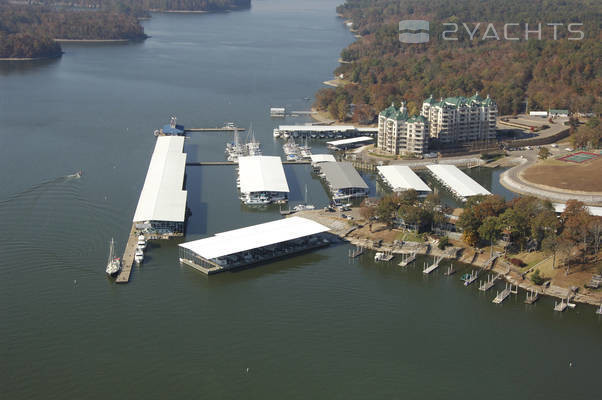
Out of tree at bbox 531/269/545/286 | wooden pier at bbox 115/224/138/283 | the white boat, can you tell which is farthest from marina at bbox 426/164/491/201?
the white boat

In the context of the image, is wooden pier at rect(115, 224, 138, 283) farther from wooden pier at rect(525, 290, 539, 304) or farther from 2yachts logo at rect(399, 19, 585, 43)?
2yachts logo at rect(399, 19, 585, 43)

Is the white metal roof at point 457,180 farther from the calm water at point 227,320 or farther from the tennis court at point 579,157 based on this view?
the tennis court at point 579,157

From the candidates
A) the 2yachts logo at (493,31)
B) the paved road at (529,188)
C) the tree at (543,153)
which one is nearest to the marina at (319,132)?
the paved road at (529,188)

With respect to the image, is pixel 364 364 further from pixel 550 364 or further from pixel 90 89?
pixel 90 89

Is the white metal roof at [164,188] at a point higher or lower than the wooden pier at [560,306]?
higher

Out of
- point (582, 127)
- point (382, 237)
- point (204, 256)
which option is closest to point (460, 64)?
point (582, 127)

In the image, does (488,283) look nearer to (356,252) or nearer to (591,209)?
(356,252)

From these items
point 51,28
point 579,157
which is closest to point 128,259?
point 579,157
